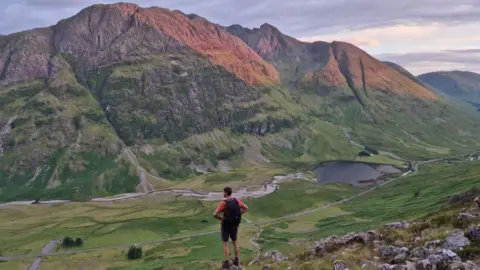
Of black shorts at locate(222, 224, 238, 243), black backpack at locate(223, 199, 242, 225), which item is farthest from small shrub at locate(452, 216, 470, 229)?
black shorts at locate(222, 224, 238, 243)

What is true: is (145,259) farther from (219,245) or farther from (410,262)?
(410,262)

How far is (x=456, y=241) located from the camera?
29094mm

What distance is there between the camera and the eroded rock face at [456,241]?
28.5m

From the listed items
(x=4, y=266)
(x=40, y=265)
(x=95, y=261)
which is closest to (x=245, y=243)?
(x=95, y=261)

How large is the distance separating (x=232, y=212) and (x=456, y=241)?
14.6m

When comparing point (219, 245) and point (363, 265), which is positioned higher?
point (363, 265)

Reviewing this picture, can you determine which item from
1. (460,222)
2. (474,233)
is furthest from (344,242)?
(474,233)

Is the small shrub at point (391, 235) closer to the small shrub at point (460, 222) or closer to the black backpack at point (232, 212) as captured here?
the small shrub at point (460, 222)

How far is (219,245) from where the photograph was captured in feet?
630

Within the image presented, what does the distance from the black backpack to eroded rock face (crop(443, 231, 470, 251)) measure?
13592 mm

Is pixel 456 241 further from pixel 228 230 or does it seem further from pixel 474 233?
pixel 228 230

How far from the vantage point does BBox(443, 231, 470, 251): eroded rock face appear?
28.5m

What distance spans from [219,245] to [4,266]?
88863 mm

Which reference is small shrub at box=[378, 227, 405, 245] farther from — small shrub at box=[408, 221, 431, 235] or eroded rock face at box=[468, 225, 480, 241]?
eroded rock face at box=[468, 225, 480, 241]
